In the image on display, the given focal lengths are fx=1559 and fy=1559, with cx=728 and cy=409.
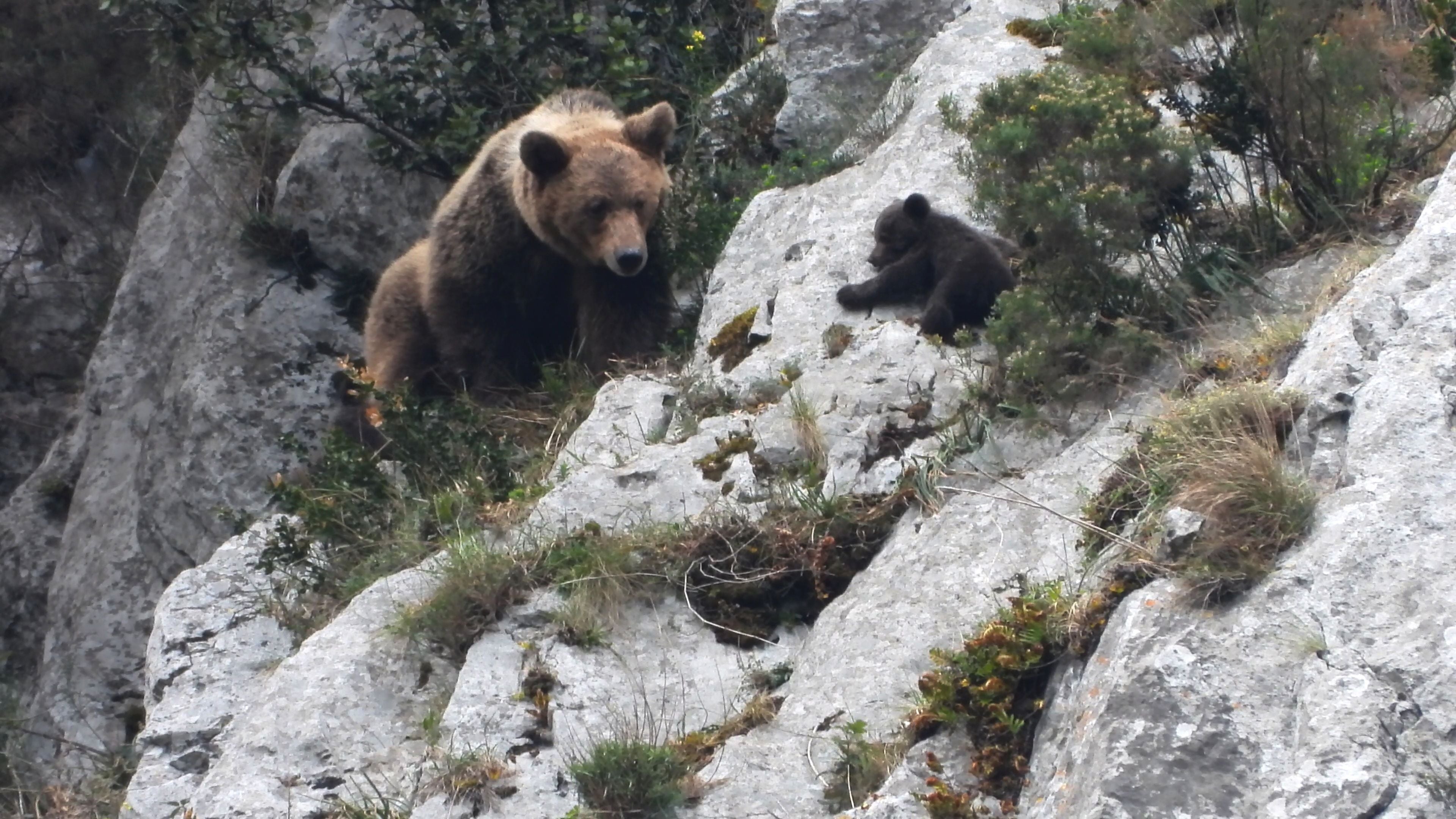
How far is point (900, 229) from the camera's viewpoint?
644 cm

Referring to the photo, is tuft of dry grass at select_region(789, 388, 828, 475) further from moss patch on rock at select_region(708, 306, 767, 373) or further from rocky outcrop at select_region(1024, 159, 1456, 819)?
rocky outcrop at select_region(1024, 159, 1456, 819)

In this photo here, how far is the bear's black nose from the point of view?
300 inches

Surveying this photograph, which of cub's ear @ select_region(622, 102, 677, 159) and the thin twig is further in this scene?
cub's ear @ select_region(622, 102, 677, 159)

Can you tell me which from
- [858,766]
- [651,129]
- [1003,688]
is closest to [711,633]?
[858,766]

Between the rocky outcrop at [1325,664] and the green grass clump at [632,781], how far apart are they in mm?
1036

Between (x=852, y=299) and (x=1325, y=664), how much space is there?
330 centimetres

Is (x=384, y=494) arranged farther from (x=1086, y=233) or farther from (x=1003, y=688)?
(x=1003, y=688)

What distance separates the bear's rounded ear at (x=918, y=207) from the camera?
633 centimetres

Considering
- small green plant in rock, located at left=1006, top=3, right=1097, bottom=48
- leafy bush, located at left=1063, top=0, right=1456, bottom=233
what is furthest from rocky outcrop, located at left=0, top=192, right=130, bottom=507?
leafy bush, located at left=1063, top=0, right=1456, bottom=233

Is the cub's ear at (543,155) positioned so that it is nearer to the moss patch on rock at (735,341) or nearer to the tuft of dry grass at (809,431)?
the moss patch on rock at (735,341)

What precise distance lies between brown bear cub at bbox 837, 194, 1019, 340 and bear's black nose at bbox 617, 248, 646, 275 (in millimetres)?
1416

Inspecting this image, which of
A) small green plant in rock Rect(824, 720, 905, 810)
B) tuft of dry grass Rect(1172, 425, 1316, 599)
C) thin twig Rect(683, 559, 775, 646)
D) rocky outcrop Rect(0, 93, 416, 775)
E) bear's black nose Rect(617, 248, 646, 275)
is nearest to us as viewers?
tuft of dry grass Rect(1172, 425, 1316, 599)

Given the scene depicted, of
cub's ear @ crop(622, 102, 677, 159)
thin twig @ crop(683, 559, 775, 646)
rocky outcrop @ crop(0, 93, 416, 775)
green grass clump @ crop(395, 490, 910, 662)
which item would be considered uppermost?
cub's ear @ crop(622, 102, 677, 159)

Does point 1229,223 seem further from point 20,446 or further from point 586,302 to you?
point 20,446
